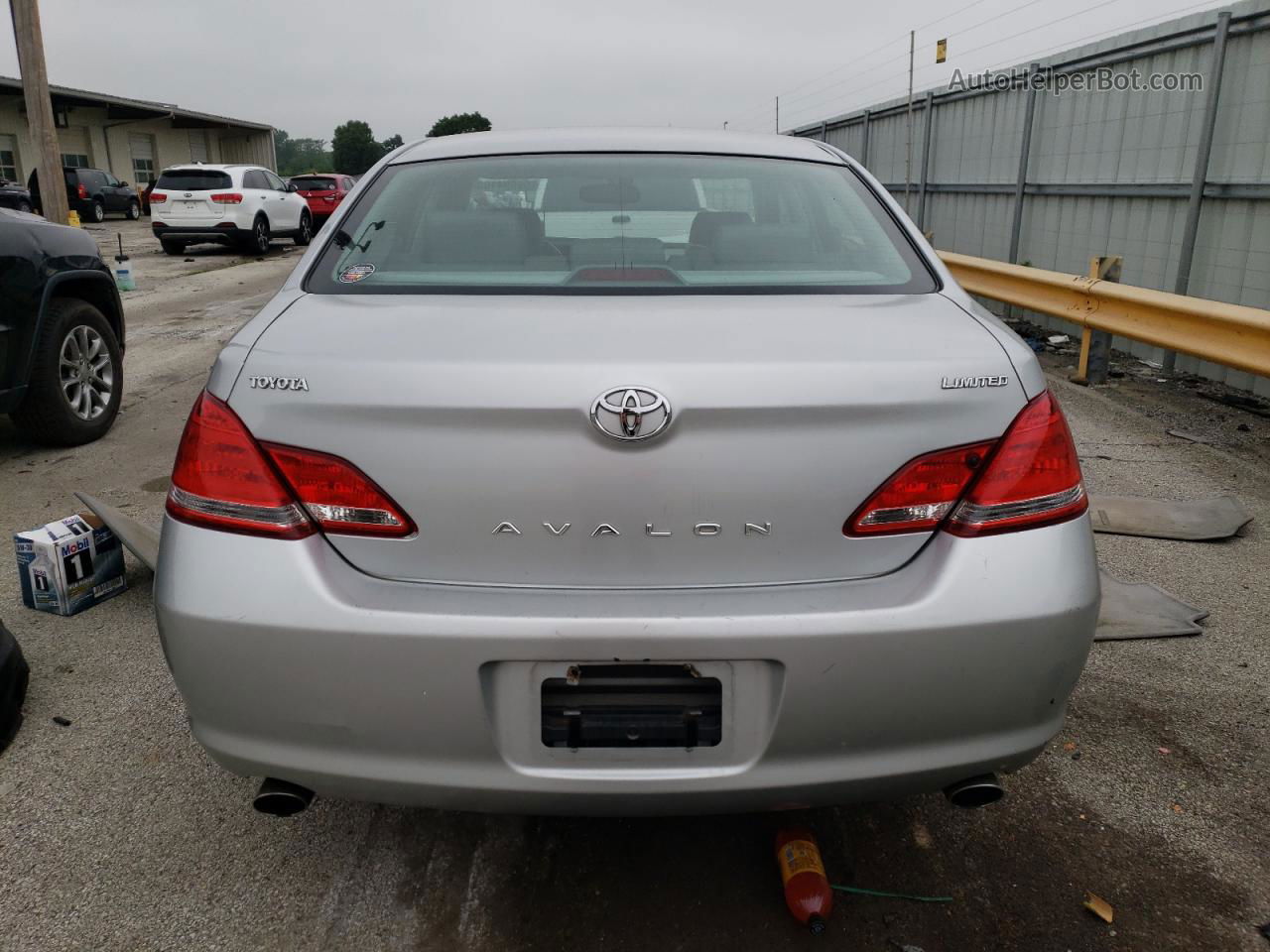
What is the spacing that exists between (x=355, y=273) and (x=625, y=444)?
1.00m

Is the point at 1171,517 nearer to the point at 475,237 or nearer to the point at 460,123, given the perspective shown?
the point at 475,237

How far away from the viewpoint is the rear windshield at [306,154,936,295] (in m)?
2.29

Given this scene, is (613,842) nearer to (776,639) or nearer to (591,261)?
(776,639)

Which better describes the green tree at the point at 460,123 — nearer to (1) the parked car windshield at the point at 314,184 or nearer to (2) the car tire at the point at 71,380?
(1) the parked car windshield at the point at 314,184

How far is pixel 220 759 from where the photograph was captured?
1871 mm

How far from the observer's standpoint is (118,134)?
41.7m

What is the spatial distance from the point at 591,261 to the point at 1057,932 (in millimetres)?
1767

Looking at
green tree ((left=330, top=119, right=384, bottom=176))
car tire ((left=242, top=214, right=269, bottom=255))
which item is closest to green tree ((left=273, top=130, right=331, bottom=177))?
green tree ((left=330, top=119, right=384, bottom=176))

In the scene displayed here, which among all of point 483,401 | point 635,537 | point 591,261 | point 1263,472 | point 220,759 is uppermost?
point 591,261

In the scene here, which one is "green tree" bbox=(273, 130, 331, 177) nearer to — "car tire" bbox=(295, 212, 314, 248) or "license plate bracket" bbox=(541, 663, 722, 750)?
"car tire" bbox=(295, 212, 314, 248)

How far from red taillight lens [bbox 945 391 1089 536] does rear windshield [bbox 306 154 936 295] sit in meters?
0.55

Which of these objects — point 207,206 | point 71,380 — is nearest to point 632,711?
point 71,380

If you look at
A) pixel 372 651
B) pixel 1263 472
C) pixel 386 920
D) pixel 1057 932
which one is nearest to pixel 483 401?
pixel 372 651

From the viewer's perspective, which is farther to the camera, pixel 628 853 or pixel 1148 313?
pixel 1148 313
